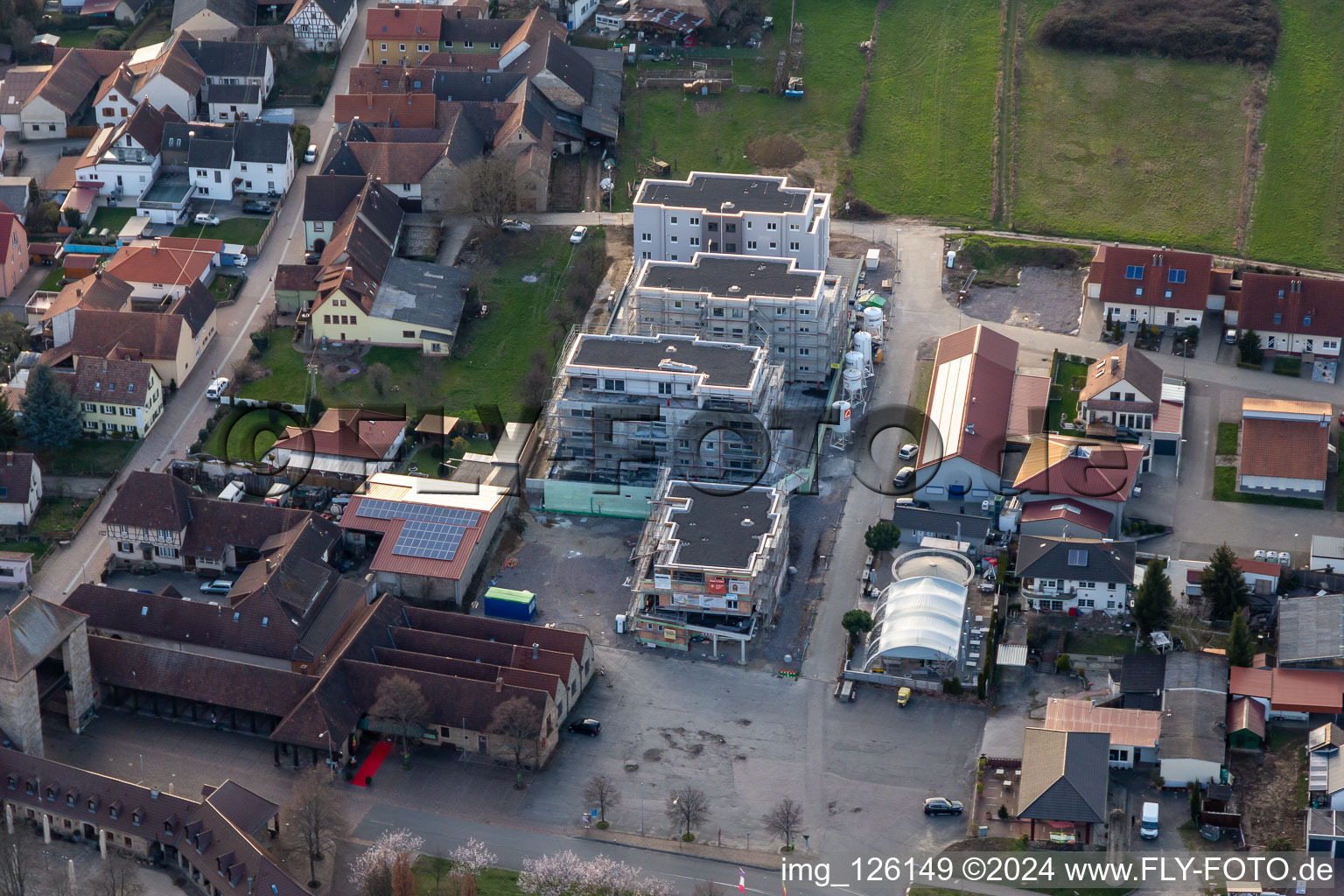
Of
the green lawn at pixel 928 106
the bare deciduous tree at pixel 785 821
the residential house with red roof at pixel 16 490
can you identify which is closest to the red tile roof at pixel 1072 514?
the bare deciduous tree at pixel 785 821

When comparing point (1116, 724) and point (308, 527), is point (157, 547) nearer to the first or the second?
point (308, 527)

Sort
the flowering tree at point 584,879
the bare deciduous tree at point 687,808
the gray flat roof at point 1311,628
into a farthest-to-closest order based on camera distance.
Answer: the gray flat roof at point 1311,628, the bare deciduous tree at point 687,808, the flowering tree at point 584,879

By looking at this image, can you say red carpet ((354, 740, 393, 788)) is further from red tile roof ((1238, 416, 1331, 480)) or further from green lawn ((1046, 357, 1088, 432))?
red tile roof ((1238, 416, 1331, 480))

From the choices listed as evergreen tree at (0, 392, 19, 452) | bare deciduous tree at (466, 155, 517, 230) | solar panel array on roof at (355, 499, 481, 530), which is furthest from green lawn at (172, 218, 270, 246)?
solar panel array on roof at (355, 499, 481, 530)

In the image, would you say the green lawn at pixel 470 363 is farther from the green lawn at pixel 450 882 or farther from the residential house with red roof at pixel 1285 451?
the residential house with red roof at pixel 1285 451

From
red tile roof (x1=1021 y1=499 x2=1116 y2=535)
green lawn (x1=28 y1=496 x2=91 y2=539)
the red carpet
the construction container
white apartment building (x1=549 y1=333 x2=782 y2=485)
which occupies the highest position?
white apartment building (x1=549 y1=333 x2=782 y2=485)

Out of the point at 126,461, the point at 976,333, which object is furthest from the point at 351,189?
the point at 976,333
